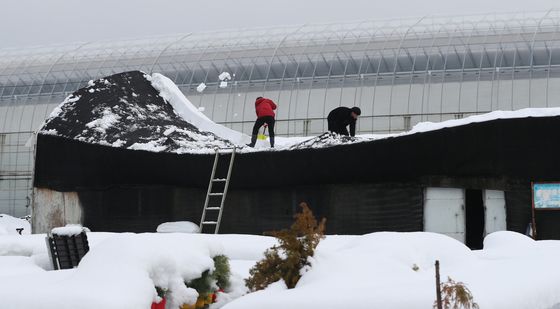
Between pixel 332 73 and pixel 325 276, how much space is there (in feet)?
104

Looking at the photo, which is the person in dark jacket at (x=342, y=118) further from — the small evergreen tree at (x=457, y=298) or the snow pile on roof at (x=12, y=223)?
the snow pile on roof at (x=12, y=223)

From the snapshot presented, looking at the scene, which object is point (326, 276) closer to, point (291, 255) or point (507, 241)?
point (291, 255)

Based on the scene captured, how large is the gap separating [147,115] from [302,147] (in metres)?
5.01

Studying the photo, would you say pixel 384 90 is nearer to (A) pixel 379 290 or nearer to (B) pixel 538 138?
(B) pixel 538 138

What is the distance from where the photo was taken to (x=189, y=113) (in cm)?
2077

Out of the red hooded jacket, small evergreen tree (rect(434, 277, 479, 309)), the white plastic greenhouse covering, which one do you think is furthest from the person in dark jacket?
the white plastic greenhouse covering

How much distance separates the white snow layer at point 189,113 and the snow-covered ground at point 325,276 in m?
8.95

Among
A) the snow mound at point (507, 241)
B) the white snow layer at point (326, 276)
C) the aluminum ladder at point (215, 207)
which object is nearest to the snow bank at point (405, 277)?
the white snow layer at point (326, 276)

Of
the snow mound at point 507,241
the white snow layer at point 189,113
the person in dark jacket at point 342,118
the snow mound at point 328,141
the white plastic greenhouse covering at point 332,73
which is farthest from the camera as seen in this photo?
the white plastic greenhouse covering at point 332,73

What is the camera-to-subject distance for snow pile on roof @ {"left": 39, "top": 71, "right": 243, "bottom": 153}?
17672mm

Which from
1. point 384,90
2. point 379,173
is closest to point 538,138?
point 379,173

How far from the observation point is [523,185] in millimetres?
14461

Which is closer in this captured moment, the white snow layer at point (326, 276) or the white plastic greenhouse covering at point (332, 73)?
the white snow layer at point (326, 276)

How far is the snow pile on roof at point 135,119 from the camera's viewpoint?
58.0ft
